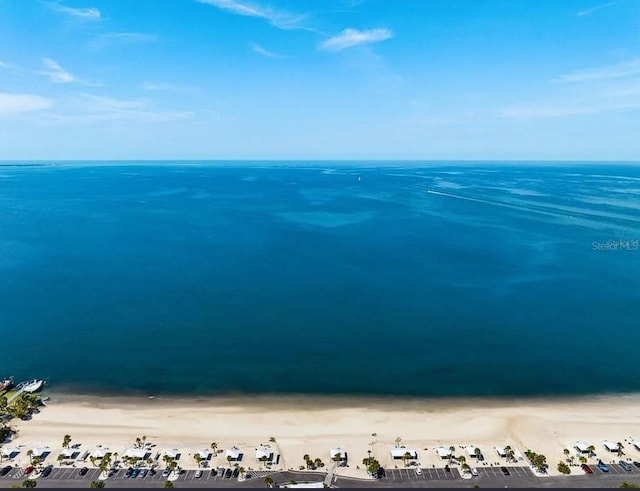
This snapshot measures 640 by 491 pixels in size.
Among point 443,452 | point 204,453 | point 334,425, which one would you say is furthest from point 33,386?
point 443,452

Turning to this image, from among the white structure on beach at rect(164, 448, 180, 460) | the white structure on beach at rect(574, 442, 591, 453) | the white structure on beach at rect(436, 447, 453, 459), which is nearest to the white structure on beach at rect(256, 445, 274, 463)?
the white structure on beach at rect(164, 448, 180, 460)

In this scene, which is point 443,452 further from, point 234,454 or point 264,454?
point 234,454

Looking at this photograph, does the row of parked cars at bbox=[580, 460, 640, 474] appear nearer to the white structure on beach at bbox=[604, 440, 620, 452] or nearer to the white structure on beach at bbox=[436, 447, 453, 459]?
the white structure on beach at bbox=[604, 440, 620, 452]

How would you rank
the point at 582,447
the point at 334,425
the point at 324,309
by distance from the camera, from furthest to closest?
the point at 324,309 < the point at 334,425 < the point at 582,447

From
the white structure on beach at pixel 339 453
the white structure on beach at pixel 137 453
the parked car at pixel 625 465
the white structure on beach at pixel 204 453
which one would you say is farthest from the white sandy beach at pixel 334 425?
the white structure on beach at pixel 137 453

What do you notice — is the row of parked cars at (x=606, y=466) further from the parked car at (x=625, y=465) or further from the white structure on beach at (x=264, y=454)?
the white structure on beach at (x=264, y=454)
